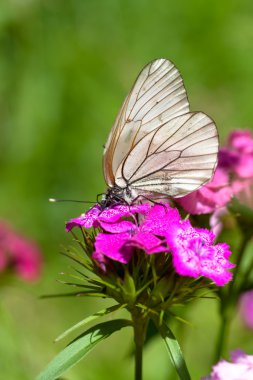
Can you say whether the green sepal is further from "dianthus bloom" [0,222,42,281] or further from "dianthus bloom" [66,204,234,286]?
"dianthus bloom" [0,222,42,281]

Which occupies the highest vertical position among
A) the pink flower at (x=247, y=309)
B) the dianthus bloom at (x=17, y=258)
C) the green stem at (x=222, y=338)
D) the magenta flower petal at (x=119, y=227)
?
the magenta flower petal at (x=119, y=227)

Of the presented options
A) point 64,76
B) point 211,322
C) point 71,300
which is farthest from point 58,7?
point 211,322

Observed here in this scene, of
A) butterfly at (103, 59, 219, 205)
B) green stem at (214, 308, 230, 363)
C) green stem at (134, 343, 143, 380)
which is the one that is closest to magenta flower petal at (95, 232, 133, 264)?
green stem at (134, 343, 143, 380)

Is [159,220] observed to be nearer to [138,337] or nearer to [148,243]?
[148,243]

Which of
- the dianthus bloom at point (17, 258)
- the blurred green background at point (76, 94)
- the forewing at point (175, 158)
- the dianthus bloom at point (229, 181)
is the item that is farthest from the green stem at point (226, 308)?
the blurred green background at point (76, 94)

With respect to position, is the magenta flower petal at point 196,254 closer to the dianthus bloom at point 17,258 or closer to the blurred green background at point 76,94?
the dianthus bloom at point 17,258

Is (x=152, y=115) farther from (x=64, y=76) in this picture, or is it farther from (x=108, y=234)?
(x=64, y=76)

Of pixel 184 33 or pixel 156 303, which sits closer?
pixel 156 303
